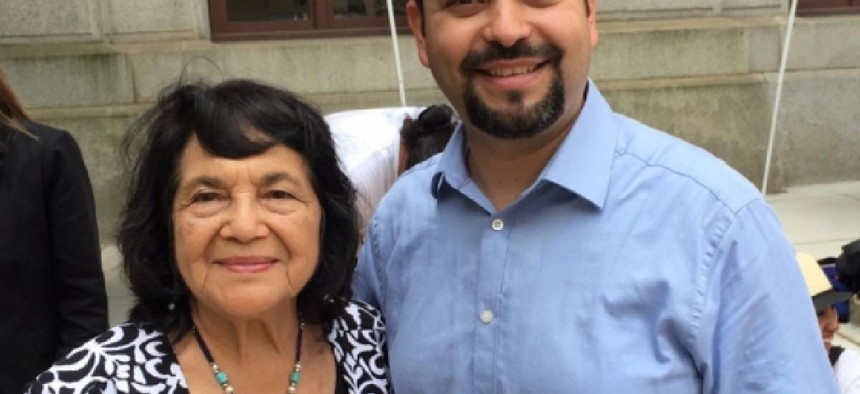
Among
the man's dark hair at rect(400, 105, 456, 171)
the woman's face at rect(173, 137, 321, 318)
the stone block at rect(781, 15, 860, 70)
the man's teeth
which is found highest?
the stone block at rect(781, 15, 860, 70)

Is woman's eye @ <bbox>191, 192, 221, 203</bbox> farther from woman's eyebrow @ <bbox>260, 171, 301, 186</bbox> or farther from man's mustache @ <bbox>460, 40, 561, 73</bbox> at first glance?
man's mustache @ <bbox>460, 40, 561, 73</bbox>

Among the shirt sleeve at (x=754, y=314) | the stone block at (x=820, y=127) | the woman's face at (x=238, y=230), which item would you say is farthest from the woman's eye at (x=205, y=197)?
the stone block at (x=820, y=127)

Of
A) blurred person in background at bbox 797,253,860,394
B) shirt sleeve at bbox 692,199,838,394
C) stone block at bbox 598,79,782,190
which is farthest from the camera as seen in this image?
stone block at bbox 598,79,782,190

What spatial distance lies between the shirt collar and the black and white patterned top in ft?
1.60

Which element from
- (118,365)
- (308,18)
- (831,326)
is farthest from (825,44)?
(118,365)

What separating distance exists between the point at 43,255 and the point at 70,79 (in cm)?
487

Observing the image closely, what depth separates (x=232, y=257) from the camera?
→ 1.79 meters

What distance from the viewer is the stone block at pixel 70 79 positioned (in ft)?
23.5

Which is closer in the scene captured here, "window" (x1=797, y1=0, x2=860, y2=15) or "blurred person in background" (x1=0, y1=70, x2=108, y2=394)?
"blurred person in background" (x1=0, y1=70, x2=108, y2=394)

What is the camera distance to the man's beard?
1675 mm

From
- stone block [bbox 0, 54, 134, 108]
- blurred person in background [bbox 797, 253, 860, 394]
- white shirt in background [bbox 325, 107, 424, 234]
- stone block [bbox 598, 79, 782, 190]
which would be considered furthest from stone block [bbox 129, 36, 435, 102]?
blurred person in background [bbox 797, 253, 860, 394]

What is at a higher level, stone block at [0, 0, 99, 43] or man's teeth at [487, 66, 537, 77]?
stone block at [0, 0, 99, 43]

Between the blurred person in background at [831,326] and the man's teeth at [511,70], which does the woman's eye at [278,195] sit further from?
the blurred person in background at [831,326]

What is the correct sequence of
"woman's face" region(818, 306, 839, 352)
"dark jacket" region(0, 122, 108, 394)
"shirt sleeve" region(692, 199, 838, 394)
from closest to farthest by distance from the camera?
"shirt sleeve" region(692, 199, 838, 394)
"dark jacket" region(0, 122, 108, 394)
"woman's face" region(818, 306, 839, 352)
